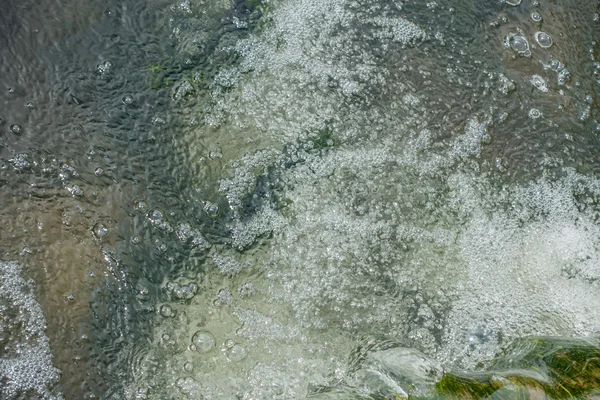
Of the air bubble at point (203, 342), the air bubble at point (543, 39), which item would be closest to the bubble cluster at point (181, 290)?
the air bubble at point (203, 342)

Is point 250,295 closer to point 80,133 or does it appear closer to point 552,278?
point 80,133

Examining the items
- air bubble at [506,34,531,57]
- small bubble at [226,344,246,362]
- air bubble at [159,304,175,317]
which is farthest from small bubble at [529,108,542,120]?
air bubble at [159,304,175,317]

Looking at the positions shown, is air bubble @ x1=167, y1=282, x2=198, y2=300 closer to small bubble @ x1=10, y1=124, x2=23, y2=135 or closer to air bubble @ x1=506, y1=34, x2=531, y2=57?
small bubble @ x1=10, y1=124, x2=23, y2=135

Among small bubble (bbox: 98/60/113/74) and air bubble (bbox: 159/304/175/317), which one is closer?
air bubble (bbox: 159/304/175/317)

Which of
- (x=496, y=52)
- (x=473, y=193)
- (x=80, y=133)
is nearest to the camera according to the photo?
(x=80, y=133)

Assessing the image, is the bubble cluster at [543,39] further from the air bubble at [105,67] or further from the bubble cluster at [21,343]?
the bubble cluster at [21,343]

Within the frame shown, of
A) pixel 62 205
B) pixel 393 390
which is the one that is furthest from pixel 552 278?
pixel 62 205

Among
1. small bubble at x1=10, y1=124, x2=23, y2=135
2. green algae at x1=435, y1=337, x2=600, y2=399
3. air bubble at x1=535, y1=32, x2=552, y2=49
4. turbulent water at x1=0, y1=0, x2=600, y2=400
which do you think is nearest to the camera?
green algae at x1=435, y1=337, x2=600, y2=399
